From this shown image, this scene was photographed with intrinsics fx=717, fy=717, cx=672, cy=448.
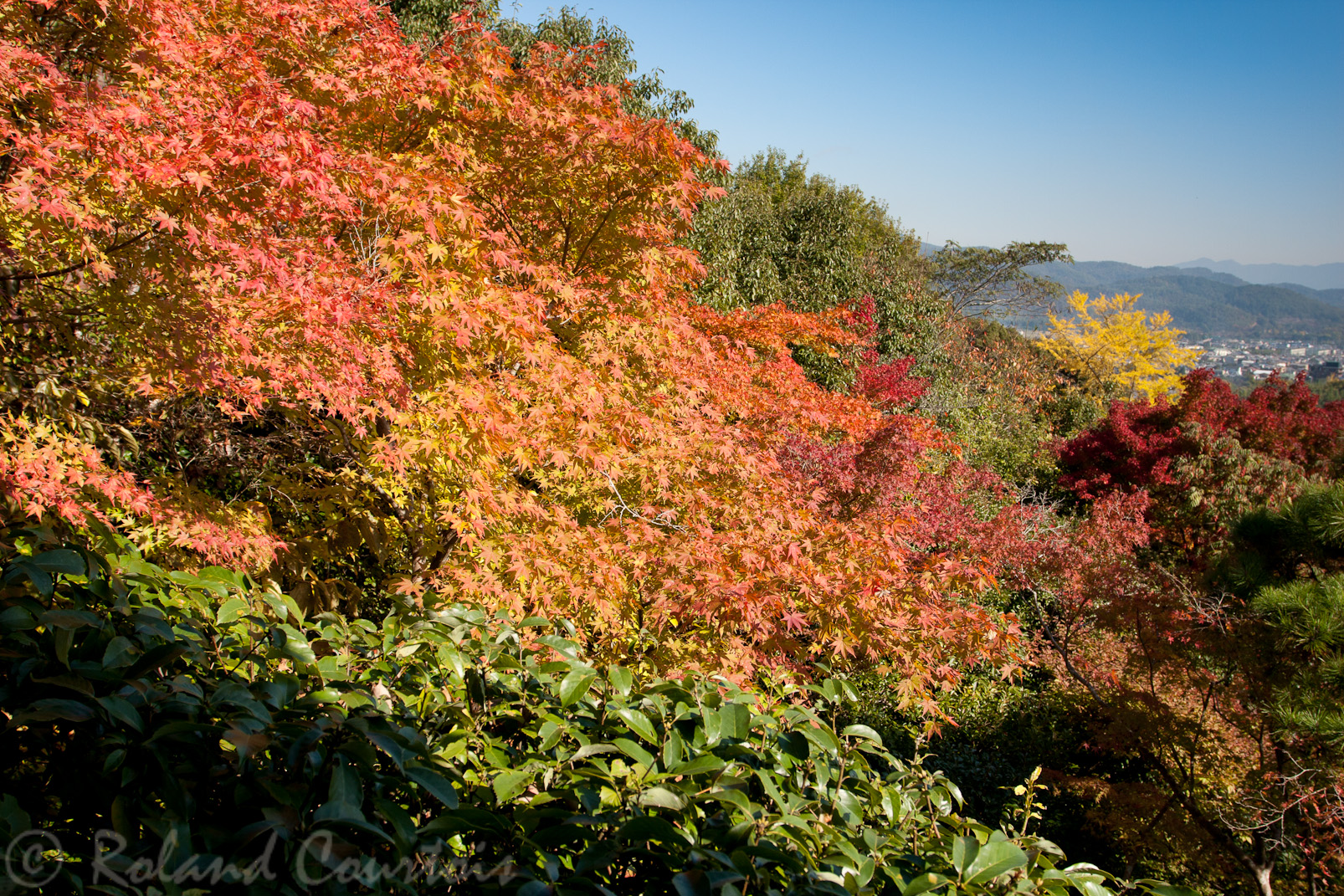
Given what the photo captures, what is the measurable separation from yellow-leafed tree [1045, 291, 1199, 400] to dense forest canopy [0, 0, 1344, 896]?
24564mm

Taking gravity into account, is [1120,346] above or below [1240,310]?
below

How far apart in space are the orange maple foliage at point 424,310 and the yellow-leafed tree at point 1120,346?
95.4 ft

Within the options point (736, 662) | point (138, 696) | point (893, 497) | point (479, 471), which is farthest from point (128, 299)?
point (893, 497)

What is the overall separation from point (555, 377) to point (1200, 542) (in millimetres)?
10597

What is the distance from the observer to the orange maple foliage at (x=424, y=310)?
10.8ft

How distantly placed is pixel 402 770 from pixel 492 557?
2779mm

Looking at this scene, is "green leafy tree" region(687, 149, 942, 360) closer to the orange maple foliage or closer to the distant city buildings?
the orange maple foliage

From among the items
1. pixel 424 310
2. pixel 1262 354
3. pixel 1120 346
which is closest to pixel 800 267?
pixel 424 310

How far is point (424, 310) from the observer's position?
4117mm

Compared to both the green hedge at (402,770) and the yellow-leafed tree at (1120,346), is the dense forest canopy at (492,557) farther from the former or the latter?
the yellow-leafed tree at (1120,346)

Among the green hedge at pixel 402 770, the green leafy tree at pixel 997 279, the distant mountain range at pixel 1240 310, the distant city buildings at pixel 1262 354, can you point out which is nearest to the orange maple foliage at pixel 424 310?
the green hedge at pixel 402 770

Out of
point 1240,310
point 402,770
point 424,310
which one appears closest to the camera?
point 402,770

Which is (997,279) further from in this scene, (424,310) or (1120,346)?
(424,310)

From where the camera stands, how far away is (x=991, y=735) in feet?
25.9
